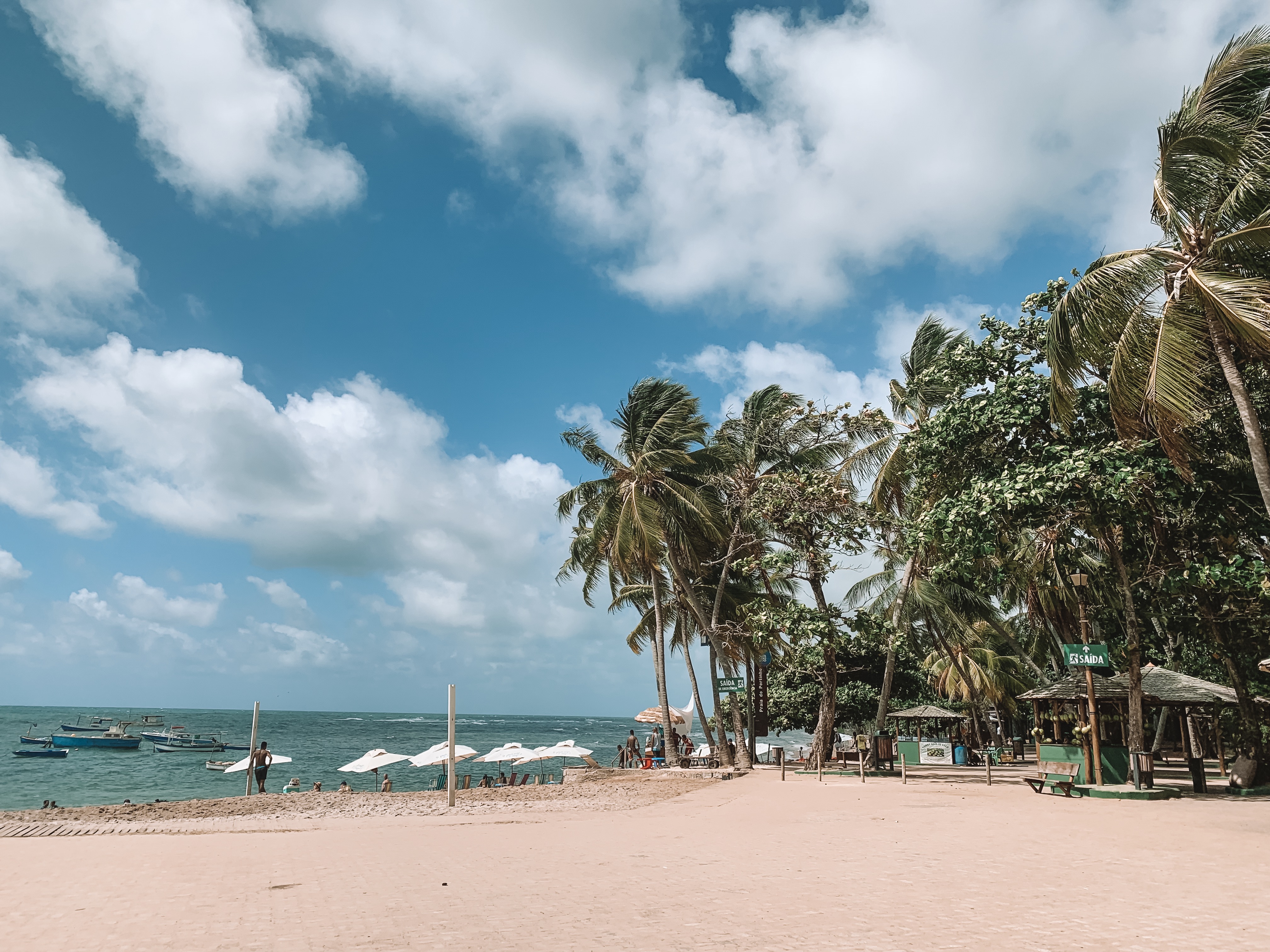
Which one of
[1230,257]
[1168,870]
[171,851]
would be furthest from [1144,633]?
[171,851]

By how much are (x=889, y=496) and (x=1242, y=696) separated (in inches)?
368

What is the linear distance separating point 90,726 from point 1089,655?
12474 centimetres

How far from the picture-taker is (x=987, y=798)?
15.6 meters

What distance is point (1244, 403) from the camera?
34.7ft

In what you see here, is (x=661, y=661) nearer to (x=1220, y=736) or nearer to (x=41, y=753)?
(x=1220, y=736)

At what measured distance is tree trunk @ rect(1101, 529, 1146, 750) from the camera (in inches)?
617

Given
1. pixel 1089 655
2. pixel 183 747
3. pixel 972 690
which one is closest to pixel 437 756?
pixel 1089 655

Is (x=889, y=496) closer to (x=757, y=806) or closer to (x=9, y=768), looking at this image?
(x=757, y=806)

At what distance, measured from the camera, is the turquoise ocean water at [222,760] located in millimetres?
35781

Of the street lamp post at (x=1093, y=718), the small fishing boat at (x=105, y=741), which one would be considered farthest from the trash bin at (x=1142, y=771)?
the small fishing boat at (x=105, y=741)

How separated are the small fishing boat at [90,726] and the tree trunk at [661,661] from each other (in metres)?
63.5

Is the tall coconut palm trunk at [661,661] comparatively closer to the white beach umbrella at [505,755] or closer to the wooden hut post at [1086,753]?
the white beach umbrella at [505,755]

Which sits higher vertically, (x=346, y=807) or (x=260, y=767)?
(x=260, y=767)

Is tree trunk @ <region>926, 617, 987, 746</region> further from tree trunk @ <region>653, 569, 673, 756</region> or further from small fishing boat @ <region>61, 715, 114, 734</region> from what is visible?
small fishing boat @ <region>61, 715, 114, 734</region>
